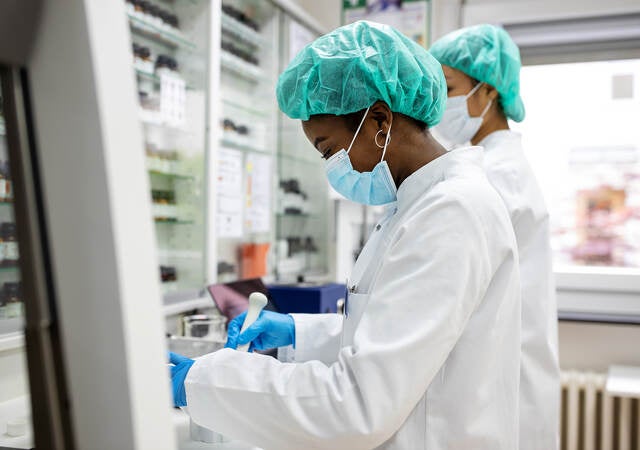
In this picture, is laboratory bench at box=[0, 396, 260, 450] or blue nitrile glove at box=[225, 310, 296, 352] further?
blue nitrile glove at box=[225, 310, 296, 352]

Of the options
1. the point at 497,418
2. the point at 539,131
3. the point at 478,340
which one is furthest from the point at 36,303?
the point at 539,131

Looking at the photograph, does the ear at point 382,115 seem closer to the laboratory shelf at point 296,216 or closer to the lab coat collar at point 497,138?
the lab coat collar at point 497,138

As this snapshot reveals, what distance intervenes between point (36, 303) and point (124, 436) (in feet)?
0.37

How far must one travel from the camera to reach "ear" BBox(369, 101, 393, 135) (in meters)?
1.12

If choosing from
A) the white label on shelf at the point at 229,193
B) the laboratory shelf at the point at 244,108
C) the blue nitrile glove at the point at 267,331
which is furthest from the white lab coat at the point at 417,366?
the laboratory shelf at the point at 244,108

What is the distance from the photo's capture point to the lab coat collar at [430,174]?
1101 mm

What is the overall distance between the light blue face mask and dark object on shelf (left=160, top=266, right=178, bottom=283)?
125 cm

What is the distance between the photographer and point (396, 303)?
89 cm

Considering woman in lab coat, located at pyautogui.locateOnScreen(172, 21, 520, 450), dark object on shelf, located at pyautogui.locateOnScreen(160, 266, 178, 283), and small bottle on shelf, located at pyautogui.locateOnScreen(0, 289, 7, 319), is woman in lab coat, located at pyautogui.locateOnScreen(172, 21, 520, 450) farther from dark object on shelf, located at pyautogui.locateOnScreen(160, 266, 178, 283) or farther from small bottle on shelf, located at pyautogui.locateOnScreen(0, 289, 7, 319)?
dark object on shelf, located at pyautogui.locateOnScreen(160, 266, 178, 283)

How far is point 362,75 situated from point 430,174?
0.72 ft

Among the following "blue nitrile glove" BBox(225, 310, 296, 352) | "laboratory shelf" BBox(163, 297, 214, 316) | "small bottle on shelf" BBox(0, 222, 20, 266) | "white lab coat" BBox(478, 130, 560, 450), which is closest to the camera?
"small bottle on shelf" BBox(0, 222, 20, 266)

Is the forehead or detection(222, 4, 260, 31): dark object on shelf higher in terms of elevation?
detection(222, 4, 260, 31): dark object on shelf

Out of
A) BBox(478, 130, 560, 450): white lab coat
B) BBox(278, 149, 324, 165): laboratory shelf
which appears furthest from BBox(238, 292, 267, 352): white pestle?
BBox(278, 149, 324, 165): laboratory shelf

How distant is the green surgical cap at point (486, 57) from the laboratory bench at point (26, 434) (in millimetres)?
1292
